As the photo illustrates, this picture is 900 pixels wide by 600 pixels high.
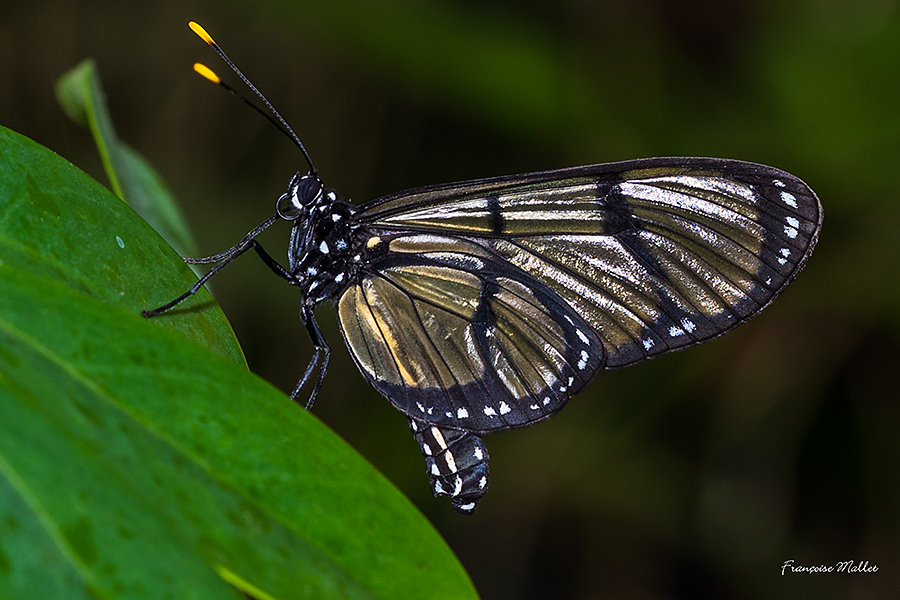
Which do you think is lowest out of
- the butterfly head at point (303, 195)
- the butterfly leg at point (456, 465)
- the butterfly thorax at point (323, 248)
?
the butterfly leg at point (456, 465)

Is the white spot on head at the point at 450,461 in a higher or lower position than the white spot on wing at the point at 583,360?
lower

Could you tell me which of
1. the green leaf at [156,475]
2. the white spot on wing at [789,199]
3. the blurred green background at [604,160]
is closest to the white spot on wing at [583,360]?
the white spot on wing at [789,199]

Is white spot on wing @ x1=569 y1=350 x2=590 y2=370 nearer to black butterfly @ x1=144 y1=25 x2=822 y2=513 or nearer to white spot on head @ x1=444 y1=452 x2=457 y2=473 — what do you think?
black butterfly @ x1=144 y1=25 x2=822 y2=513

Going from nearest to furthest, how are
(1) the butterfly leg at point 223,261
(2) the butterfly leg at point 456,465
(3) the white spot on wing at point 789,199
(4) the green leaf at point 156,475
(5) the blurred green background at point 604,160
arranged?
(4) the green leaf at point 156,475, (1) the butterfly leg at point 223,261, (3) the white spot on wing at point 789,199, (2) the butterfly leg at point 456,465, (5) the blurred green background at point 604,160

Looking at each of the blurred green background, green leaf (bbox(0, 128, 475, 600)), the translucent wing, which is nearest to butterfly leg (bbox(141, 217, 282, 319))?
green leaf (bbox(0, 128, 475, 600))

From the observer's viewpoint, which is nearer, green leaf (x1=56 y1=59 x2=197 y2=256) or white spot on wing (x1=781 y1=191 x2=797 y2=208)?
green leaf (x1=56 y1=59 x2=197 y2=256)

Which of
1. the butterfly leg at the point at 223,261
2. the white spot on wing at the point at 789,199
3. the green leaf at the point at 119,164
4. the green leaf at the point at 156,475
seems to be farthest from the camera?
the white spot on wing at the point at 789,199

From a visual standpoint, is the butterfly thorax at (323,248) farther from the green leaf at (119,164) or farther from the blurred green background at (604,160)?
the blurred green background at (604,160)
